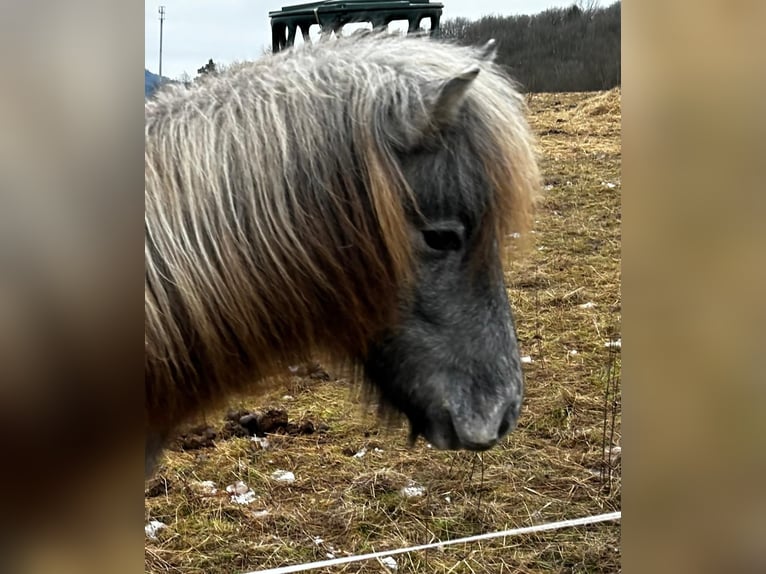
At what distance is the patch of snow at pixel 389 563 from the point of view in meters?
1.33

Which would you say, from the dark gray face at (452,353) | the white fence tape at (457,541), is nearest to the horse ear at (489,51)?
the dark gray face at (452,353)

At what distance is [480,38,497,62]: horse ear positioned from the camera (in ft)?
3.65

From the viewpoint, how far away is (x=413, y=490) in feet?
4.42

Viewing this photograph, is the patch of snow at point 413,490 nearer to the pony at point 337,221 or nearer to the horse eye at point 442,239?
the pony at point 337,221

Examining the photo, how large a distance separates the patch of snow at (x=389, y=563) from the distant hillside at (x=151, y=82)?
2.96 ft

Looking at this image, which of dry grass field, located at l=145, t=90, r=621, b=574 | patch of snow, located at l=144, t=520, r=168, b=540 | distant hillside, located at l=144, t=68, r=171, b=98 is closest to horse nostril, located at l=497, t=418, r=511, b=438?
dry grass field, located at l=145, t=90, r=621, b=574

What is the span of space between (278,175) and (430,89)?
228 mm

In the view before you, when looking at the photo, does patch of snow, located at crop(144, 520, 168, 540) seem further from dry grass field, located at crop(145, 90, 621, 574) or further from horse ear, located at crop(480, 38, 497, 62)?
horse ear, located at crop(480, 38, 497, 62)
